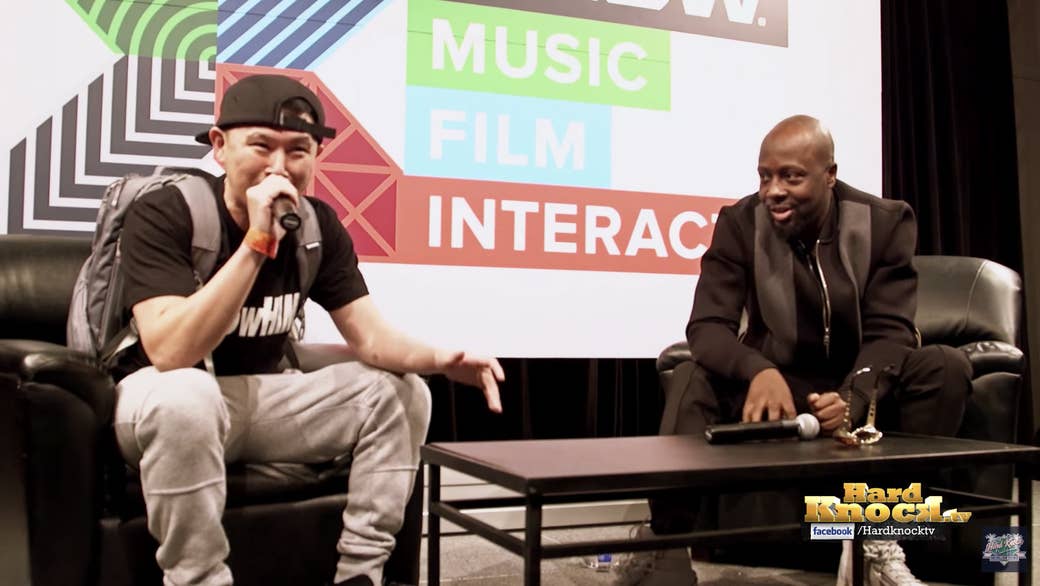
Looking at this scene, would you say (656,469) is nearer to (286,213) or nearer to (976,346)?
(286,213)

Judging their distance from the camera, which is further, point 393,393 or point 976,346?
point 976,346

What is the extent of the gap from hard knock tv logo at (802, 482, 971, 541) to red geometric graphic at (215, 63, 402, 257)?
1.48 meters

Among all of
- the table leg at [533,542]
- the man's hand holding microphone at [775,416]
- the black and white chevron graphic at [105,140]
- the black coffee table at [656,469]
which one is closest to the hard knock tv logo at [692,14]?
the black and white chevron graphic at [105,140]

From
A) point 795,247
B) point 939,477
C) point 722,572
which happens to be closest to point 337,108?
point 795,247

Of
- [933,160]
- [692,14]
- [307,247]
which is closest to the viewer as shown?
[307,247]

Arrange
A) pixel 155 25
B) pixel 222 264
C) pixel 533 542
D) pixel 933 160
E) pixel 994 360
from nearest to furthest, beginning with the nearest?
pixel 533 542 < pixel 222 264 < pixel 994 360 < pixel 155 25 < pixel 933 160

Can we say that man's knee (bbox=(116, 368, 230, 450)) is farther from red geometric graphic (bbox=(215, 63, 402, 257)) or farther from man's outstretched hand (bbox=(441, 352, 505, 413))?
red geometric graphic (bbox=(215, 63, 402, 257))

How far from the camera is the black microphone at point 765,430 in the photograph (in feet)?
5.62

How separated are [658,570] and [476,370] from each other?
550 millimetres

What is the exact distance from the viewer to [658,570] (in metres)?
1.91

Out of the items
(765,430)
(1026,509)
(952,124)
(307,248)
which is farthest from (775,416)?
(952,124)

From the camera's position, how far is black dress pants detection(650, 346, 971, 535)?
82.9 inches

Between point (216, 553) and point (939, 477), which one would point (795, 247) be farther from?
point (216, 553)

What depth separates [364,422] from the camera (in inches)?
71.3
